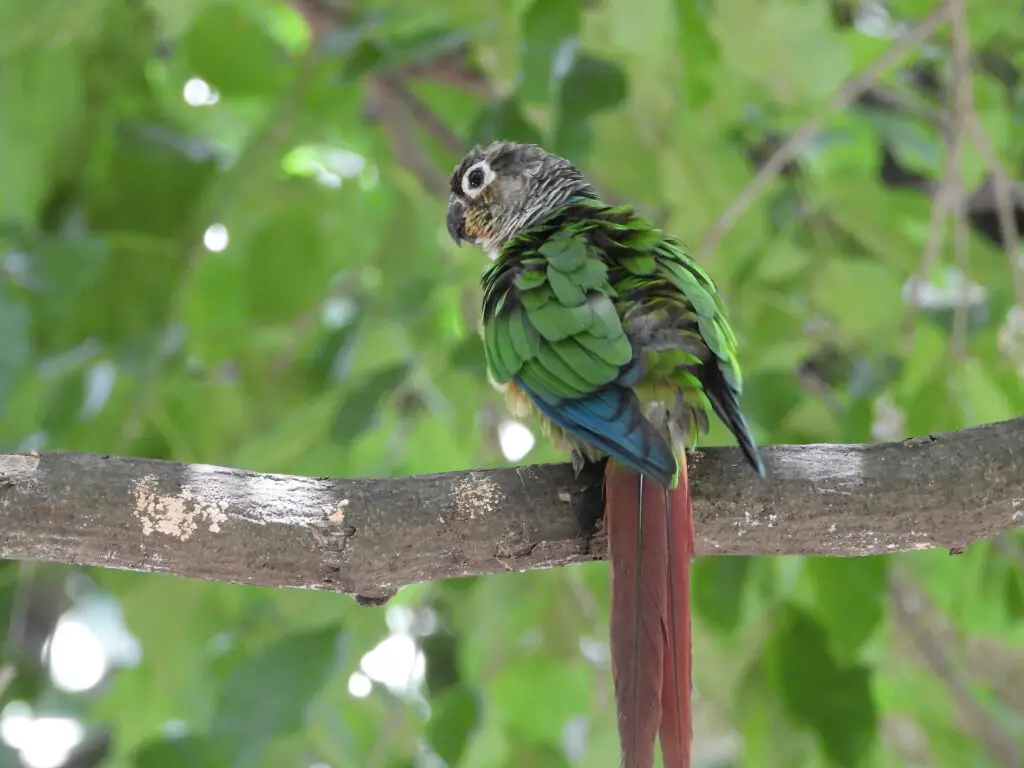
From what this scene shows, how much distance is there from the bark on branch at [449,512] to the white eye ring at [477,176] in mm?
1321

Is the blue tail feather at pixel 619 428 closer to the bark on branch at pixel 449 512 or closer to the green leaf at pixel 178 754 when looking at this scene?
the bark on branch at pixel 449 512

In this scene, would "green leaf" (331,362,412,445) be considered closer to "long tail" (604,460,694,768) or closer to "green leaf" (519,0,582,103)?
"green leaf" (519,0,582,103)

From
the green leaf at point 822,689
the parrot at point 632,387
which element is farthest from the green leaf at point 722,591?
the parrot at point 632,387

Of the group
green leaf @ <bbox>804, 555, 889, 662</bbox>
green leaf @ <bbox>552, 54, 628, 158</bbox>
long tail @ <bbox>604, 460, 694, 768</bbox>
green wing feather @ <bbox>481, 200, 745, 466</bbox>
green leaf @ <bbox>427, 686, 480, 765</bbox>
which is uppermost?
green leaf @ <bbox>552, 54, 628, 158</bbox>

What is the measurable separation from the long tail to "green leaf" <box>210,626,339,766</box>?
1.03m

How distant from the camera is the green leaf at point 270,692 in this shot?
7.72ft

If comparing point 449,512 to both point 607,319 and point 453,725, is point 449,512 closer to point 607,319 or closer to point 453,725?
point 607,319

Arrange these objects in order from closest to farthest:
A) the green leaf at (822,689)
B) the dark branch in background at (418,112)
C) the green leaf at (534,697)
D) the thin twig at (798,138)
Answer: the green leaf at (822,689)
the thin twig at (798,138)
the green leaf at (534,697)
the dark branch in background at (418,112)

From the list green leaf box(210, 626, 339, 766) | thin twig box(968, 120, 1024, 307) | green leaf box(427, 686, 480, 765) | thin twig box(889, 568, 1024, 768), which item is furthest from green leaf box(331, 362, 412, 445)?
thin twig box(889, 568, 1024, 768)

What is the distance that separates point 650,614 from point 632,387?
0.40m

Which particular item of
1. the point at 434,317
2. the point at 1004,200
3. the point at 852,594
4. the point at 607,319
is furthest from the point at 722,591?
the point at 1004,200

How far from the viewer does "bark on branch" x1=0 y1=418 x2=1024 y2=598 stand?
1.58m

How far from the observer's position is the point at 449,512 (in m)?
1.66

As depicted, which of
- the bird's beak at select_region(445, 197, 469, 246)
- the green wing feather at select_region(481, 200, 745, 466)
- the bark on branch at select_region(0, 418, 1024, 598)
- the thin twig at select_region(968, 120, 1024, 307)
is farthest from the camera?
the bird's beak at select_region(445, 197, 469, 246)
